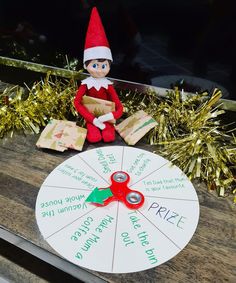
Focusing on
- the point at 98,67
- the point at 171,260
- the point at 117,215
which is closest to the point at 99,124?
the point at 98,67

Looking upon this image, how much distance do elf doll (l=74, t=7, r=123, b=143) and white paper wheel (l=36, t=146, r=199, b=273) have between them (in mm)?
90

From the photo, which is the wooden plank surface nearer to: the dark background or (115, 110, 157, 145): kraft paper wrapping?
(115, 110, 157, 145): kraft paper wrapping

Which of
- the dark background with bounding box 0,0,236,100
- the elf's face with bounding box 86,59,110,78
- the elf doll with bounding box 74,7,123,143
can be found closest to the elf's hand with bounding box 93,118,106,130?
the elf doll with bounding box 74,7,123,143

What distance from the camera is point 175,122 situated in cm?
106

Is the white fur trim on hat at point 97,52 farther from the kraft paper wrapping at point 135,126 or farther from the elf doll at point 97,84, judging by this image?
the kraft paper wrapping at point 135,126

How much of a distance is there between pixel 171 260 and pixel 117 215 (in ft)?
0.56

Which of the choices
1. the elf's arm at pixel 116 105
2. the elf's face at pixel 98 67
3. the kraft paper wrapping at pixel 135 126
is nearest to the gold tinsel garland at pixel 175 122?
the kraft paper wrapping at pixel 135 126

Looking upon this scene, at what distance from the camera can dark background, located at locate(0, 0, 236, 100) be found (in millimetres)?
971

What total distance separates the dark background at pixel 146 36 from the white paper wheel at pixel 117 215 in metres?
0.33

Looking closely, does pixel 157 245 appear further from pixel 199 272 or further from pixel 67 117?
pixel 67 117

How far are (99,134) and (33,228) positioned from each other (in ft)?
1.23

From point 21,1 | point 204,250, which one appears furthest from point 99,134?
point 21,1

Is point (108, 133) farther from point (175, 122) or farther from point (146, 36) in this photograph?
point (146, 36)

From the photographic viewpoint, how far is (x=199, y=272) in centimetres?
70
